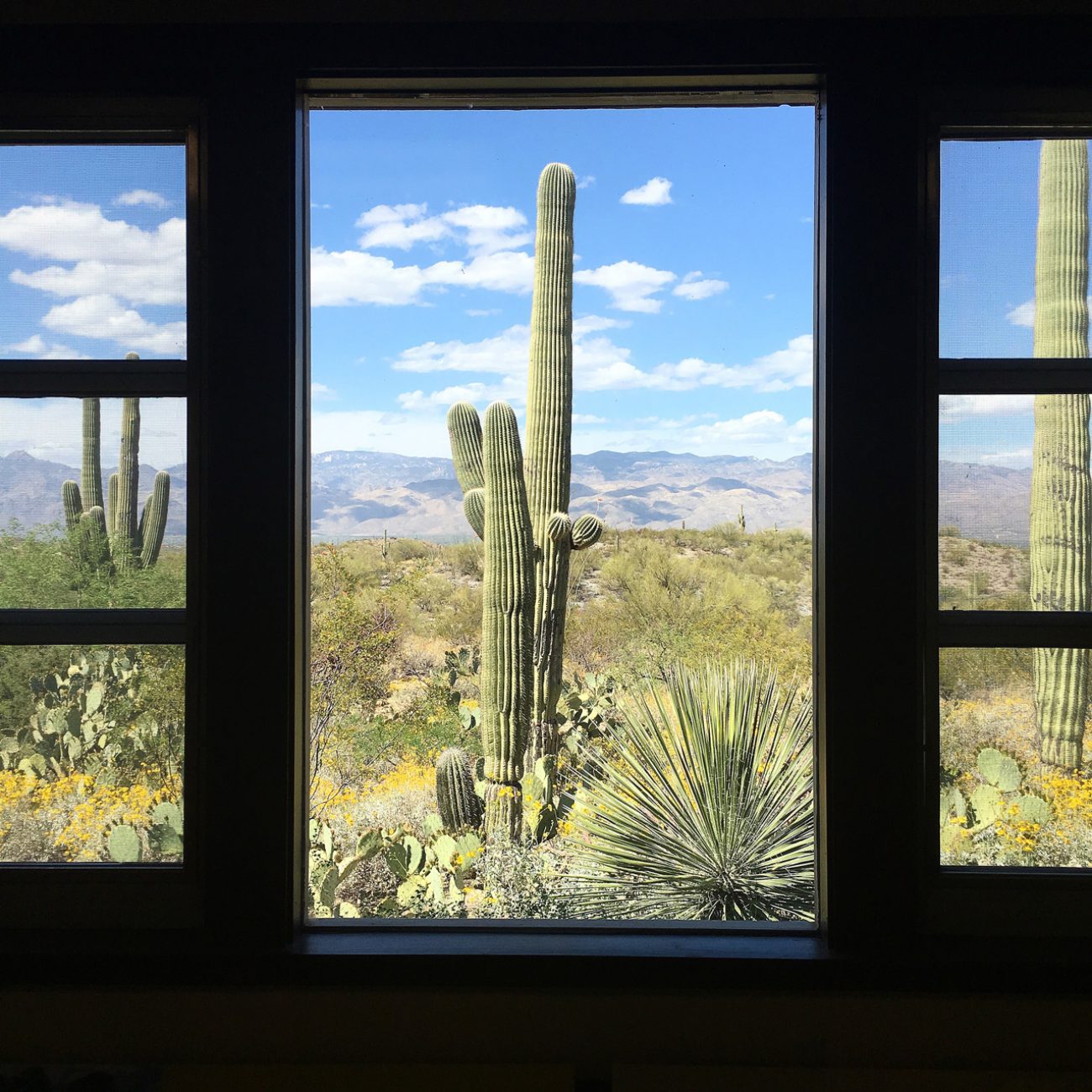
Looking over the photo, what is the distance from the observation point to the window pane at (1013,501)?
106cm

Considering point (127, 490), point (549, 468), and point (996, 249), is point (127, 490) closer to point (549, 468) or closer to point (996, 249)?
point (996, 249)

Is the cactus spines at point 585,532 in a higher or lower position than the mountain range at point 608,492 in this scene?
lower

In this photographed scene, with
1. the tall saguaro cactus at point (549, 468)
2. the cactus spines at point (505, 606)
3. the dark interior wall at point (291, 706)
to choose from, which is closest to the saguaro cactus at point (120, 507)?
the dark interior wall at point (291, 706)

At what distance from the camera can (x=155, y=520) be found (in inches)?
42.4

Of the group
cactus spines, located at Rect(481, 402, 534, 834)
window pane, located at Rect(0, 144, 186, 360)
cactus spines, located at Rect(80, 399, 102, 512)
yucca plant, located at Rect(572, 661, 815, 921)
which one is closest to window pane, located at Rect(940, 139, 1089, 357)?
yucca plant, located at Rect(572, 661, 815, 921)

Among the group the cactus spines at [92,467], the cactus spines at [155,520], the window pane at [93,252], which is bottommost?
the cactus spines at [155,520]

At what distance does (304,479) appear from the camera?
3.66ft

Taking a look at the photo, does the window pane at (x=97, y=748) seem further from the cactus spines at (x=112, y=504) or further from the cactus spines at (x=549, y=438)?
the cactus spines at (x=549, y=438)

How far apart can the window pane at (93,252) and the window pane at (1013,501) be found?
1125 mm

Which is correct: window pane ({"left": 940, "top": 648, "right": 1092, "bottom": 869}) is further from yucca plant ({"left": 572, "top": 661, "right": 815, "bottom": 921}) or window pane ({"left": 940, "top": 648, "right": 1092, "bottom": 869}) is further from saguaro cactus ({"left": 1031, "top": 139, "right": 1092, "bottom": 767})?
yucca plant ({"left": 572, "top": 661, "right": 815, "bottom": 921})

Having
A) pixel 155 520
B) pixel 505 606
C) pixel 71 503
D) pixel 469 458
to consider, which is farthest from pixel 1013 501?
pixel 469 458

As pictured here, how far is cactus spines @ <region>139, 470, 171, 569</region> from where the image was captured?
1076 millimetres

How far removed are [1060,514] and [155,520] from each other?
1.28 m

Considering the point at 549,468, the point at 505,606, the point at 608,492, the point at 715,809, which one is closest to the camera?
the point at 715,809
